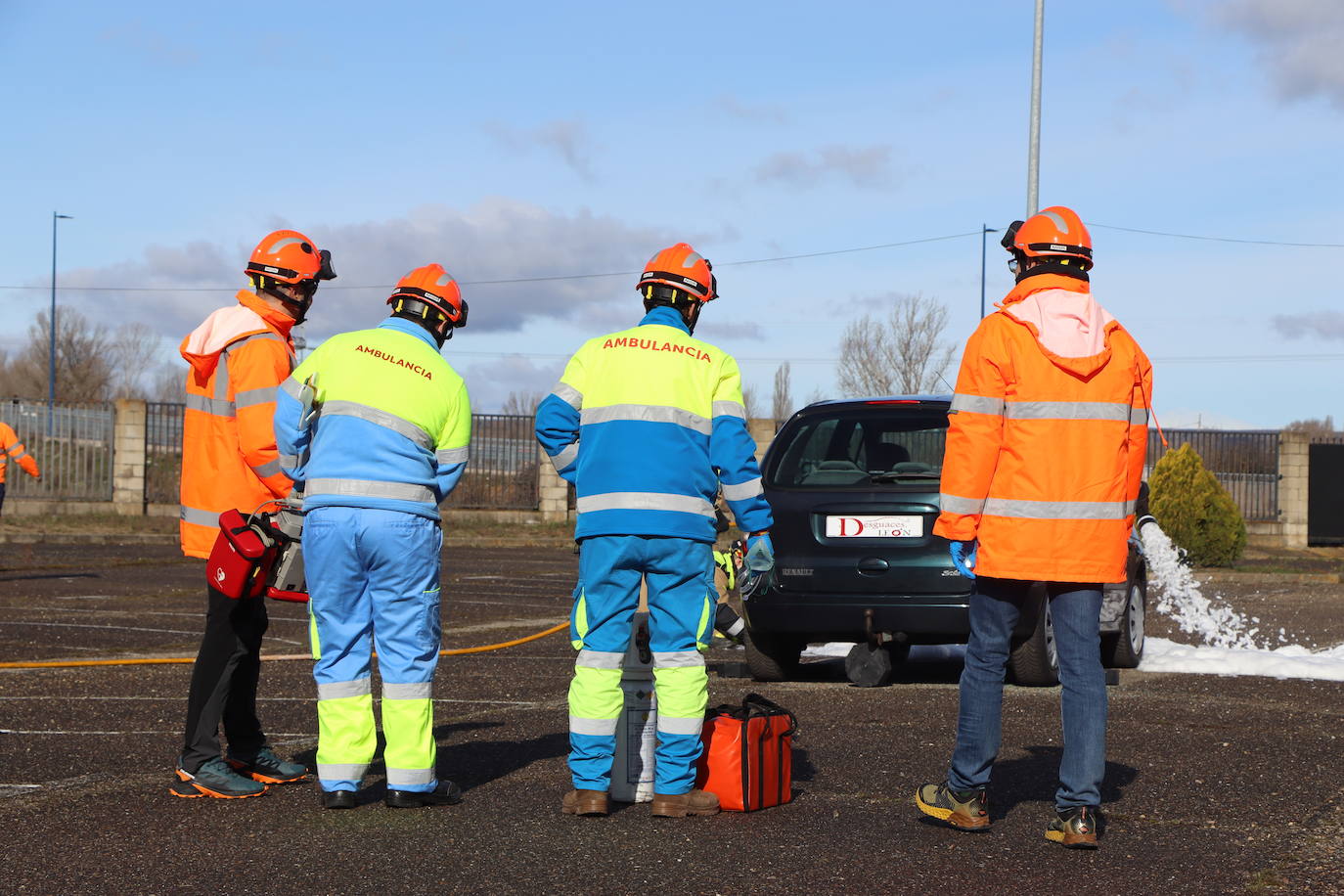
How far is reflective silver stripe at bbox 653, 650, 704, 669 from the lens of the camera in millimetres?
5703

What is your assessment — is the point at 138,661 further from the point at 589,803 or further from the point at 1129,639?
the point at 1129,639

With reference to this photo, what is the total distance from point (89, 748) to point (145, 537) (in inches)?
823

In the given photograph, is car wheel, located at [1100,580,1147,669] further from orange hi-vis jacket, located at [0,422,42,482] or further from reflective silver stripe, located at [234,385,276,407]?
orange hi-vis jacket, located at [0,422,42,482]

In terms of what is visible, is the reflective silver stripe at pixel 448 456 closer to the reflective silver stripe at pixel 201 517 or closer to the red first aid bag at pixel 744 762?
the reflective silver stripe at pixel 201 517

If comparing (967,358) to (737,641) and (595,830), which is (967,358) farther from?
(737,641)

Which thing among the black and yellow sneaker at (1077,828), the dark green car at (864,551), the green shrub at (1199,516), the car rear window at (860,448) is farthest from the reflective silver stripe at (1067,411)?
the green shrub at (1199,516)

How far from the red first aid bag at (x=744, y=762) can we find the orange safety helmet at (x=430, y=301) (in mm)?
1869

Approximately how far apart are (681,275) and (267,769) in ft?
8.57

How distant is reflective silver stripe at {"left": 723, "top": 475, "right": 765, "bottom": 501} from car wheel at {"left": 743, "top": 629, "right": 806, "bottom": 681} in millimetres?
3619

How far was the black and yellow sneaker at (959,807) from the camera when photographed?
17.7 ft

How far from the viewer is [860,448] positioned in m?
9.36

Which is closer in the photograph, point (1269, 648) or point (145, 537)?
point (1269, 648)

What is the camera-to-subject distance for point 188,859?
5023mm

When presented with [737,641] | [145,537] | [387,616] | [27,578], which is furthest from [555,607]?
[145,537]
